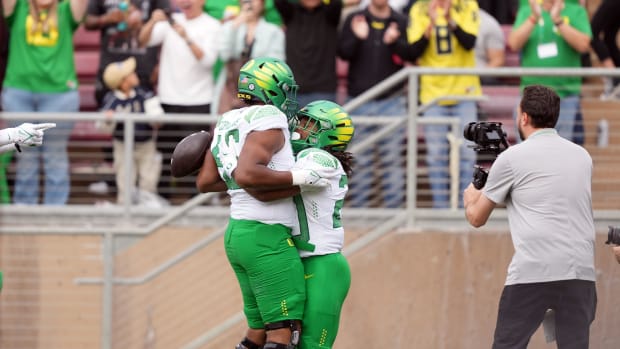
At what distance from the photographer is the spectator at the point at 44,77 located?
1122 cm

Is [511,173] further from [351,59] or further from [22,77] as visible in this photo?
[22,77]

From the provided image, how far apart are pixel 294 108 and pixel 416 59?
354cm

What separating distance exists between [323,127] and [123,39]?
4458mm

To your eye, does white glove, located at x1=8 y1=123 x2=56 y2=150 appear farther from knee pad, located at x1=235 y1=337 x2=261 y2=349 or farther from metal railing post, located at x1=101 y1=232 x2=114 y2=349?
metal railing post, located at x1=101 y1=232 x2=114 y2=349

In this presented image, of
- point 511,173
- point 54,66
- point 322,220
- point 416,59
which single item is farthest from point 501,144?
point 54,66

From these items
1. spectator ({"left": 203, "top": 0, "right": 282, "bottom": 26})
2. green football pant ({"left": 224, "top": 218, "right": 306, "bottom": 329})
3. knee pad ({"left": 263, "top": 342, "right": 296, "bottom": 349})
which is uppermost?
spectator ({"left": 203, "top": 0, "right": 282, "bottom": 26})

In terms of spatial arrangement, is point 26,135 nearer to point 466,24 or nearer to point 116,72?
point 116,72

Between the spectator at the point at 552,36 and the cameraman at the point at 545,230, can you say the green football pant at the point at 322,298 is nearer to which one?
the cameraman at the point at 545,230

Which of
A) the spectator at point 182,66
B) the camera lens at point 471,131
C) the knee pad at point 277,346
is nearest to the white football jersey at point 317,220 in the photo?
the knee pad at point 277,346

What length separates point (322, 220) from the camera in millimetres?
7652

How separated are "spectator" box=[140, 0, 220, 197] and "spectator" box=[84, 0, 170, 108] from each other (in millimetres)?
186

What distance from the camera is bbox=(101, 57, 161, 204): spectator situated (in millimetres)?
11156

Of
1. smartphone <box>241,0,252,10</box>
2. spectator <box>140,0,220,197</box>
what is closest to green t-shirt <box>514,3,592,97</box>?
smartphone <box>241,0,252,10</box>

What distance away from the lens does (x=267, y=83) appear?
7.51 meters
